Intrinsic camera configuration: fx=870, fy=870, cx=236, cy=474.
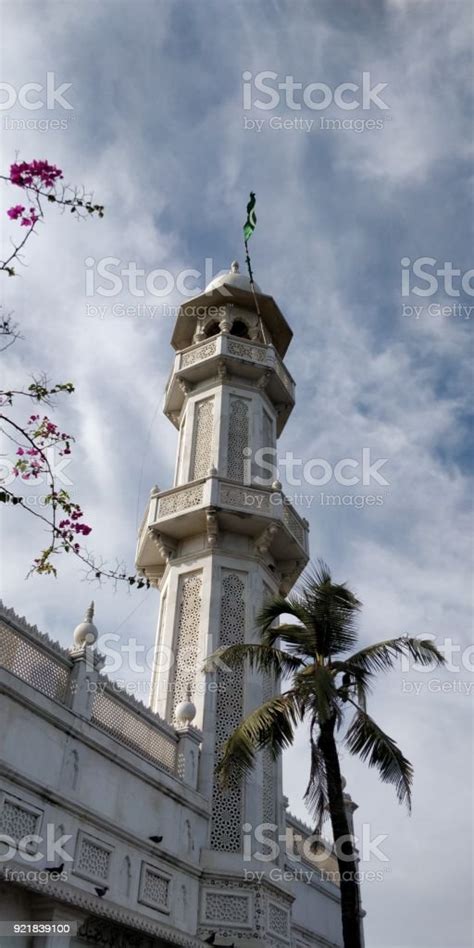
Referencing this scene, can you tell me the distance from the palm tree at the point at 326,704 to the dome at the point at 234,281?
1178 cm

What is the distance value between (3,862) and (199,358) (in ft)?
45.0

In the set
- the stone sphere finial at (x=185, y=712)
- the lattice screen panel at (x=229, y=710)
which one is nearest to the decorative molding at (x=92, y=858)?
the lattice screen panel at (x=229, y=710)

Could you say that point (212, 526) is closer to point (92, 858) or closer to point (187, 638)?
point (187, 638)

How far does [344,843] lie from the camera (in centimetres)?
1151

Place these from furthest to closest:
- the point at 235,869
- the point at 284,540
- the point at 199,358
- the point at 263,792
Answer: the point at 199,358 → the point at 284,540 → the point at 263,792 → the point at 235,869

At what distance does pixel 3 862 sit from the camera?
986cm

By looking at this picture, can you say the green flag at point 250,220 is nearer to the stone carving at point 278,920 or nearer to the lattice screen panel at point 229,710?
the lattice screen panel at point 229,710

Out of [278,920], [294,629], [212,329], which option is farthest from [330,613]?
[212,329]

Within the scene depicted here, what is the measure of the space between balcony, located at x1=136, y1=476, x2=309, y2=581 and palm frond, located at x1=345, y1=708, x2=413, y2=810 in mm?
6413

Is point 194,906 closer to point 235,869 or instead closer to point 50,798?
point 235,869

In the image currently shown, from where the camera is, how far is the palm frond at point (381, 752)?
12.1 metres

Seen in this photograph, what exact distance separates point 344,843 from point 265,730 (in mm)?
1875

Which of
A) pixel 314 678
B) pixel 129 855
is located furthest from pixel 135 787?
pixel 314 678

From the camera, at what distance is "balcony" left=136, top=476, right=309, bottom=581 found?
18125mm
